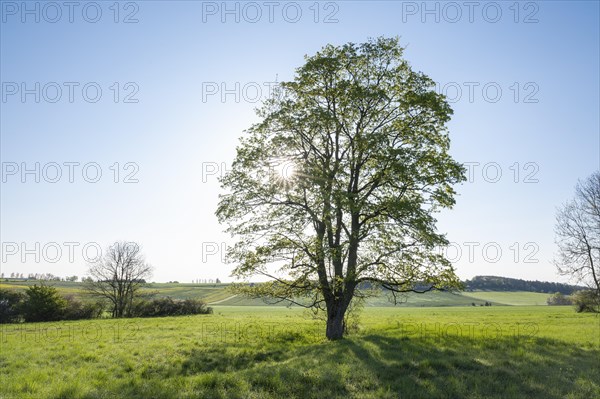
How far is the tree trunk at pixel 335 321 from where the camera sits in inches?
784

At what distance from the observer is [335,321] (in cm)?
2005

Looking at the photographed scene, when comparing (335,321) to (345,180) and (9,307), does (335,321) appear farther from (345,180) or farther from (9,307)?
(9,307)

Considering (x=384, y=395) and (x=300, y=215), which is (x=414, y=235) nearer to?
(x=300, y=215)

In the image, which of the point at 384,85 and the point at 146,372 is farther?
the point at 384,85

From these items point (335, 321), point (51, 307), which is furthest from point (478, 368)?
point (51, 307)

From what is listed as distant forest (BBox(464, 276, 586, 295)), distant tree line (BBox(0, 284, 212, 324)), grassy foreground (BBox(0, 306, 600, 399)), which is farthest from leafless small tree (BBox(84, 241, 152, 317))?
distant forest (BBox(464, 276, 586, 295))

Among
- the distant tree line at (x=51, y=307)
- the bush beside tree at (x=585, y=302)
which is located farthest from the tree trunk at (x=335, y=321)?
the bush beside tree at (x=585, y=302)

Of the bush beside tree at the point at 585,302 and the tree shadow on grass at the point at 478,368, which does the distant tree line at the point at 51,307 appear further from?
the bush beside tree at the point at 585,302

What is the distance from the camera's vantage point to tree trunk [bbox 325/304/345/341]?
19.9 metres

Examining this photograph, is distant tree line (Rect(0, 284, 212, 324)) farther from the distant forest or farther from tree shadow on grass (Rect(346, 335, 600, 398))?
the distant forest

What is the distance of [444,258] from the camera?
57.9 ft

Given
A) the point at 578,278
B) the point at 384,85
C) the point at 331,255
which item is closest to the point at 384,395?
the point at 331,255

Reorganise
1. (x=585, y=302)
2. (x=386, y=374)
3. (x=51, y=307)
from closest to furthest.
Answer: (x=386, y=374) → (x=51, y=307) → (x=585, y=302)

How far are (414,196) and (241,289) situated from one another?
9962 millimetres
